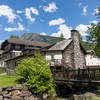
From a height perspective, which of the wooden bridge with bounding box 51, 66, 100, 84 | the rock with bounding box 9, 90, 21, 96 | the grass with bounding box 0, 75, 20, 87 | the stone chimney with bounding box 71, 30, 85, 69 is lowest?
the rock with bounding box 9, 90, 21, 96

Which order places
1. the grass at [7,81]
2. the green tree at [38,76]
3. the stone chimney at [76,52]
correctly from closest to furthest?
the green tree at [38,76] → the grass at [7,81] → the stone chimney at [76,52]

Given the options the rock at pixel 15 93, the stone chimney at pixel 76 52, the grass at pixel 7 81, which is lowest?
the rock at pixel 15 93

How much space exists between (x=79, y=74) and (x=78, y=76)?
11.6 inches

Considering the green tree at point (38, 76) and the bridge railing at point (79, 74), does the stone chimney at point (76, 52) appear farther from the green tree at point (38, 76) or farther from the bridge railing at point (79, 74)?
the green tree at point (38, 76)

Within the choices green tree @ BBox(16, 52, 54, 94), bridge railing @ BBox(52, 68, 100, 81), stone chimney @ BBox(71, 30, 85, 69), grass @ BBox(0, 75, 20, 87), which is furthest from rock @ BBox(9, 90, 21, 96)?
stone chimney @ BBox(71, 30, 85, 69)

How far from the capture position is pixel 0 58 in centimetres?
4612

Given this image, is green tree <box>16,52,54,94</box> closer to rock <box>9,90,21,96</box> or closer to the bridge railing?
the bridge railing

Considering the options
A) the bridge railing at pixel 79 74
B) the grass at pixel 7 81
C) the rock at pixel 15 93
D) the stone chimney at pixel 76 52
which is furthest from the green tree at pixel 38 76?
the stone chimney at pixel 76 52

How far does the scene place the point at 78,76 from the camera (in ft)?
51.3

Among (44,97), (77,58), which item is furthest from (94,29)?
(77,58)

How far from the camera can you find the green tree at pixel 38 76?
1609 cm

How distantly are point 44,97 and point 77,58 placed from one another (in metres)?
14.4

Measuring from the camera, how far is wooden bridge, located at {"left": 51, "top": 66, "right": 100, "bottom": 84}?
14.2m

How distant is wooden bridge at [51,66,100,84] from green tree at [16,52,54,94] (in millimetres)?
1151
